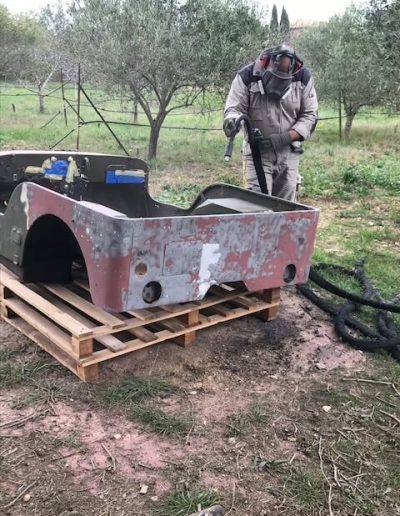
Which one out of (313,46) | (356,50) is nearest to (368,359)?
(356,50)

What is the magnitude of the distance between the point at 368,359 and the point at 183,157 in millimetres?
9149

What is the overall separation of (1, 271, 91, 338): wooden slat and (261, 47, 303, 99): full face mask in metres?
2.59

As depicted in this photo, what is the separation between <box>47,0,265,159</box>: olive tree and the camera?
36.6ft

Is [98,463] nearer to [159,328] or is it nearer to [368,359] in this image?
[159,328]

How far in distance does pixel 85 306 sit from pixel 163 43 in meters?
8.84

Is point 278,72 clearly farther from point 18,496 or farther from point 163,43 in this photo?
point 163,43

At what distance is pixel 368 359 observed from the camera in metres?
3.85

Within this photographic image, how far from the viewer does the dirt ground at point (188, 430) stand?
8.03 ft

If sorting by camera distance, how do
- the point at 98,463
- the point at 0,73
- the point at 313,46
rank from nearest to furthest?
the point at 98,463, the point at 313,46, the point at 0,73

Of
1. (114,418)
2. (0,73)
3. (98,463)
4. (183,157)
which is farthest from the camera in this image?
(0,73)

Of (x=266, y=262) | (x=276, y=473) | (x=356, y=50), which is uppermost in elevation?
(x=356, y=50)

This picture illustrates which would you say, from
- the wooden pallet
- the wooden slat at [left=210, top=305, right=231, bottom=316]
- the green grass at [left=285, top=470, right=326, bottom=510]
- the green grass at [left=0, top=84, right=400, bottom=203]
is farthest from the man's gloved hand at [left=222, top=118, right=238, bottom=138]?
the green grass at [left=0, top=84, right=400, bottom=203]

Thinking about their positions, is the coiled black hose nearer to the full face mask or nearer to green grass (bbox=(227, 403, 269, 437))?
green grass (bbox=(227, 403, 269, 437))

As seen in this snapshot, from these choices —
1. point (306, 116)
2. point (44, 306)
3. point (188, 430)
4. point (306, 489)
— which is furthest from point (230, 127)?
point (306, 489)
